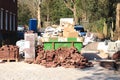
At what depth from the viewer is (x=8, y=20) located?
44875mm

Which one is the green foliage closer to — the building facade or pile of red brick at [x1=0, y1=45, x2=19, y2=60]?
the building facade

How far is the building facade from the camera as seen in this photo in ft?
135

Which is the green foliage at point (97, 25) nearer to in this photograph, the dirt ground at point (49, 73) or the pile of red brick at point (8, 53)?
the pile of red brick at point (8, 53)

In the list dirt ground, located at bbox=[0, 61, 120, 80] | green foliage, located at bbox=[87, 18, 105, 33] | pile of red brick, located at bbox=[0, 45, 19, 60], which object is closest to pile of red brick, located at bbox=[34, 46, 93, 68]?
dirt ground, located at bbox=[0, 61, 120, 80]

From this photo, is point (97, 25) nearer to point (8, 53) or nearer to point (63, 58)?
point (8, 53)

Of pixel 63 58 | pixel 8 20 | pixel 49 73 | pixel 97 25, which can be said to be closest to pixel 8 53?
pixel 63 58

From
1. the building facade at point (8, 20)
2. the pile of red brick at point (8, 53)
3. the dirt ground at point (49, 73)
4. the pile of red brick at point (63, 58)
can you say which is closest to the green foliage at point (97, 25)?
the building facade at point (8, 20)

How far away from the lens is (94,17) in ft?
182

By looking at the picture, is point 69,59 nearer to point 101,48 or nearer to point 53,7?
point 101,48

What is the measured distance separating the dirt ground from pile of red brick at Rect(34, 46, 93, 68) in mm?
483

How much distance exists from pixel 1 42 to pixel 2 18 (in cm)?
881

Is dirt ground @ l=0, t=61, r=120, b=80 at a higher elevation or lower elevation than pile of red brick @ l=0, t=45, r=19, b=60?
lower

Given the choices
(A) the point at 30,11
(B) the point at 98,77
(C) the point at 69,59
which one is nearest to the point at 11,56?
(C) the point at 69,59

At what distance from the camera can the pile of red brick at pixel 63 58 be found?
21.4m
